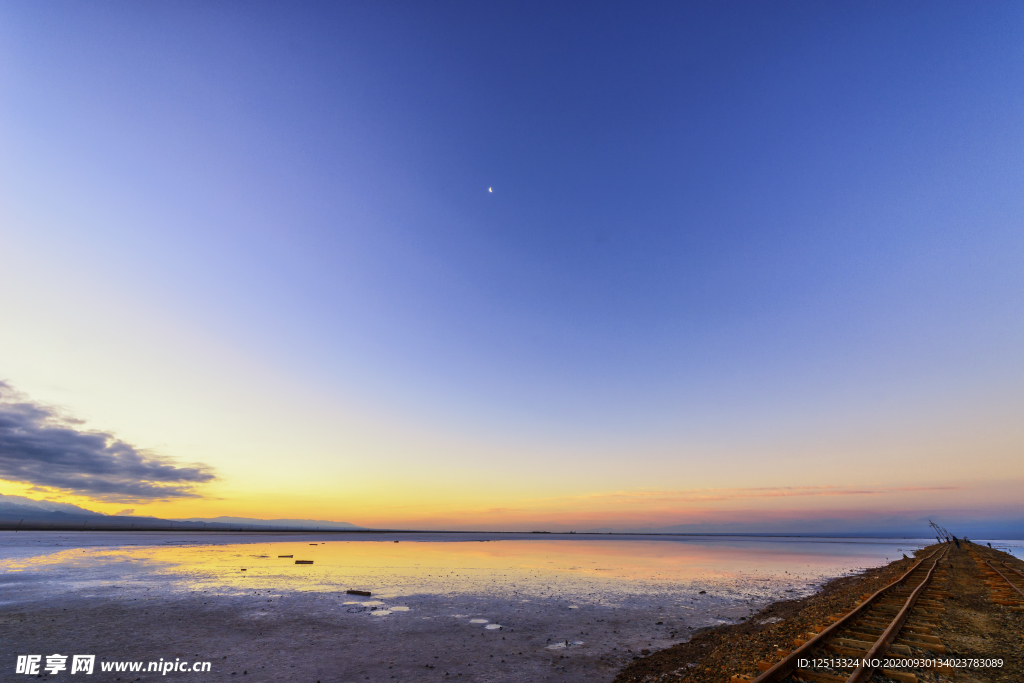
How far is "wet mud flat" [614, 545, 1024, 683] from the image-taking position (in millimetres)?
12531

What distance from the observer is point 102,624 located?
2097cm

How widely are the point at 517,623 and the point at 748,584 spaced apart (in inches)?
1087

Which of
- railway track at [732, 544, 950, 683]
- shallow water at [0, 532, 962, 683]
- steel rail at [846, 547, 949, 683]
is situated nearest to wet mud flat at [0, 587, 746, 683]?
shallow water at [0, 532, 962, 683]

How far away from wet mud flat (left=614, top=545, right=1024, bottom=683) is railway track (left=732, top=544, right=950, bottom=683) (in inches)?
16.6

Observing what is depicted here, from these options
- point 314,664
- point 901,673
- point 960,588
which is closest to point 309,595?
point 314,664

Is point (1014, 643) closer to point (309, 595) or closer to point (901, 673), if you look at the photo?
point (901, 673)

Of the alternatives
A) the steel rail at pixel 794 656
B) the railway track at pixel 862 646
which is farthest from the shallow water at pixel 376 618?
the railway track at pixel 862 646

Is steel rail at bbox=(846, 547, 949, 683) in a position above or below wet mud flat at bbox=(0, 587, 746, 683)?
above

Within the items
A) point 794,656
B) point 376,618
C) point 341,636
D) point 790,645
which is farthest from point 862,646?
point 376,618

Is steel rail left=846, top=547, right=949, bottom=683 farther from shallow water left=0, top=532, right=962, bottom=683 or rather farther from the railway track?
shallow water left=0, top=532, right=962, bottom=683

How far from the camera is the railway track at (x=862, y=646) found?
37.4 ft

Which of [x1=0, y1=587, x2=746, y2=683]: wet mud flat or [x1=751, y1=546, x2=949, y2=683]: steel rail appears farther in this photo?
[x1=0, y1=587, x2=746, y2=683]: wet mud flat

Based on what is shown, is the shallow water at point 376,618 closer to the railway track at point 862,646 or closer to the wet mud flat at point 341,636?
the wet mud flat at point 341,636

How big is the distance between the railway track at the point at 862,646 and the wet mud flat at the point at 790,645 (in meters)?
0.42
